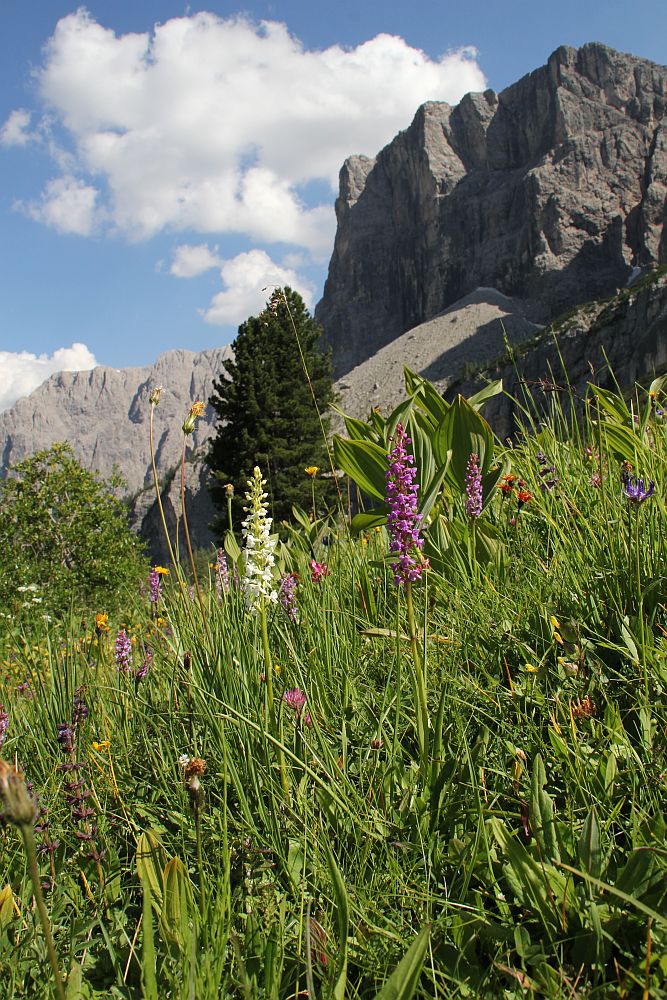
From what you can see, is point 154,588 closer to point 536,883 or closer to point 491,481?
point 491,481

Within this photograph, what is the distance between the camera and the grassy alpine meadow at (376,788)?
1029 mm

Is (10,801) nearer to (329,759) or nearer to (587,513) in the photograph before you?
(329,759)

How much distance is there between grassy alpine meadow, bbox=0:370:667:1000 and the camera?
103cm

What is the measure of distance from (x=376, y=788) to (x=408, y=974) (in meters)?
0.48

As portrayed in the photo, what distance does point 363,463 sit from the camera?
121 inches

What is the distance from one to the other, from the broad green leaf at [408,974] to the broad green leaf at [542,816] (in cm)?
30

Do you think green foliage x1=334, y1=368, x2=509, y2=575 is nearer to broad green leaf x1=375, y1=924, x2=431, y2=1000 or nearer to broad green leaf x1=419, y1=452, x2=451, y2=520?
broad green leaf x1=419, y1=452, x2=451, y2=520

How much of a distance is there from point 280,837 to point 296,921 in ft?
0.53

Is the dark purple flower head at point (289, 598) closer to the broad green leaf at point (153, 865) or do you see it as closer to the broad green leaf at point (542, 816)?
the broad green leaf at point (153, 865)

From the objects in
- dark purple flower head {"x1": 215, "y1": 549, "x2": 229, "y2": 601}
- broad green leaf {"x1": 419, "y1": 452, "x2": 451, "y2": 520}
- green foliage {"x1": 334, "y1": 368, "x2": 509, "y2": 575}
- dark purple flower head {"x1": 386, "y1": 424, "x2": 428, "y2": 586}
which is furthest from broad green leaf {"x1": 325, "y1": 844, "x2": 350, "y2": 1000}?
green foliage {"x1": 334, "y1": 368, "x2": 509, "y2": 575}

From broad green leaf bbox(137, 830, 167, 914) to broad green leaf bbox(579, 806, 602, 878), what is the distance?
2.50 feet

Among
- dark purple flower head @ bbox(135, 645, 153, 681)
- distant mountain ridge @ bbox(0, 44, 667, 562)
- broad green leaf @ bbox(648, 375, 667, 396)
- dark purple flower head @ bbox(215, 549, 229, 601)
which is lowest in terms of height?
dark purple flower head @ bbox(135, 645, 153, 681)

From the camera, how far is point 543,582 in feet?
6.18

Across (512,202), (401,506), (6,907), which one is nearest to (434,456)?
(401,506)
